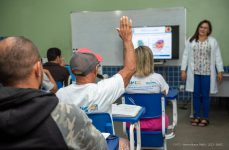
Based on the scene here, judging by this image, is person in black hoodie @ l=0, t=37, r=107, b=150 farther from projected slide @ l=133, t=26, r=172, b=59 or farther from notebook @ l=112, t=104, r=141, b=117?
projected slide @ l=133, t=26, r=172, b=59

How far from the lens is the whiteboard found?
5379mm

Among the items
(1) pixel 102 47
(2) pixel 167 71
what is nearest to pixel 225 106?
(2) pixel 167 71

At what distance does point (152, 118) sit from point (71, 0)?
373cm

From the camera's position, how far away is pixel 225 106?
536cm

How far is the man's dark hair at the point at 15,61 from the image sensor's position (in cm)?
103

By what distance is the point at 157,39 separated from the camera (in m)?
5.28

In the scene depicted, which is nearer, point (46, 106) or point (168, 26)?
point (46, 106)

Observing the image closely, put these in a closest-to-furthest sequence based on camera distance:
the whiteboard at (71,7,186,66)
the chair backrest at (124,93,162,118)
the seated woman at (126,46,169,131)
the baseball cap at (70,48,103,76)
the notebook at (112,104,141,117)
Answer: the baseball cap at (70,48,103,76), the notebook at (112,104,141,117), the chair backrest at (124,93,162,118), the seated woman at (126,46,169,131), the whiteboard at (71,7,186,66)

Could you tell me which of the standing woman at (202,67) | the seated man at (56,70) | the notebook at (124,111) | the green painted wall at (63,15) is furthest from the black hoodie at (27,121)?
the green painted wall at (63,15)

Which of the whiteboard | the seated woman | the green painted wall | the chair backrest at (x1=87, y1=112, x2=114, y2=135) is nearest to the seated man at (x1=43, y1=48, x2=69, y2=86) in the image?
the seated woman

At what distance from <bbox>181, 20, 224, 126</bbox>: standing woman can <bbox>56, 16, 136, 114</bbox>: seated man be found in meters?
2.78

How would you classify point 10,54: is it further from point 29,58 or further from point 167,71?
point 167,71

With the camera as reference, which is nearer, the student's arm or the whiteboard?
the student's arm

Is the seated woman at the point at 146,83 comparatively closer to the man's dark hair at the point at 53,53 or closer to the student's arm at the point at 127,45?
the student's arm at the point at 127,45
